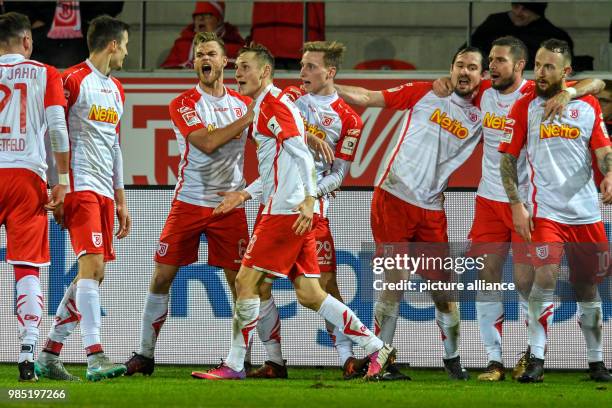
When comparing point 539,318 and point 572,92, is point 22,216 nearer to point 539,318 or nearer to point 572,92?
point 539,318

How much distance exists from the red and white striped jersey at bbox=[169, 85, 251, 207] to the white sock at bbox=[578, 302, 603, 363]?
8.16 feet

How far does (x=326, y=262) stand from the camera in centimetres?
842

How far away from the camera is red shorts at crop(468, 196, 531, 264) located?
8.16 metres

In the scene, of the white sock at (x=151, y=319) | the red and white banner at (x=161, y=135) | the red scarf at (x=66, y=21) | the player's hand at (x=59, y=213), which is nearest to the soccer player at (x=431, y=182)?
the white sock at (x=151, y=319)

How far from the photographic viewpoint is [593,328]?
8094mm

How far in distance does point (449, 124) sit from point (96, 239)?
2.54 meters

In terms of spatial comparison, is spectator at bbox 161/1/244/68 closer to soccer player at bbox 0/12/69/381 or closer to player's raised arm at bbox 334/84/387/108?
player's raised arm at bbox 334/84/387/108

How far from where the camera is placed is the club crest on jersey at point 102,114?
755cm

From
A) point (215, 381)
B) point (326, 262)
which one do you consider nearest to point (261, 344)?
point (326, 262)

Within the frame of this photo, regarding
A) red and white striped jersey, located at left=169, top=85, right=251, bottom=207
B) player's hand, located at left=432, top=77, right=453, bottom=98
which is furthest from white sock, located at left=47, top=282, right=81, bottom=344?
player's hand, located at left=432, top=77, right=453, bottom=98

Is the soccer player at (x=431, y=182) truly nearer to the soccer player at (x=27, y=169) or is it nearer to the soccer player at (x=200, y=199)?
the soccer player at (x=200, y=199)

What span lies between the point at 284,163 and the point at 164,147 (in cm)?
367

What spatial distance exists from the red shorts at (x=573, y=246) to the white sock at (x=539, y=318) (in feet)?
Result: 0.64

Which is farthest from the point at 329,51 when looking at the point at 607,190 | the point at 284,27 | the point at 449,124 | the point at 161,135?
the point at 284,27
